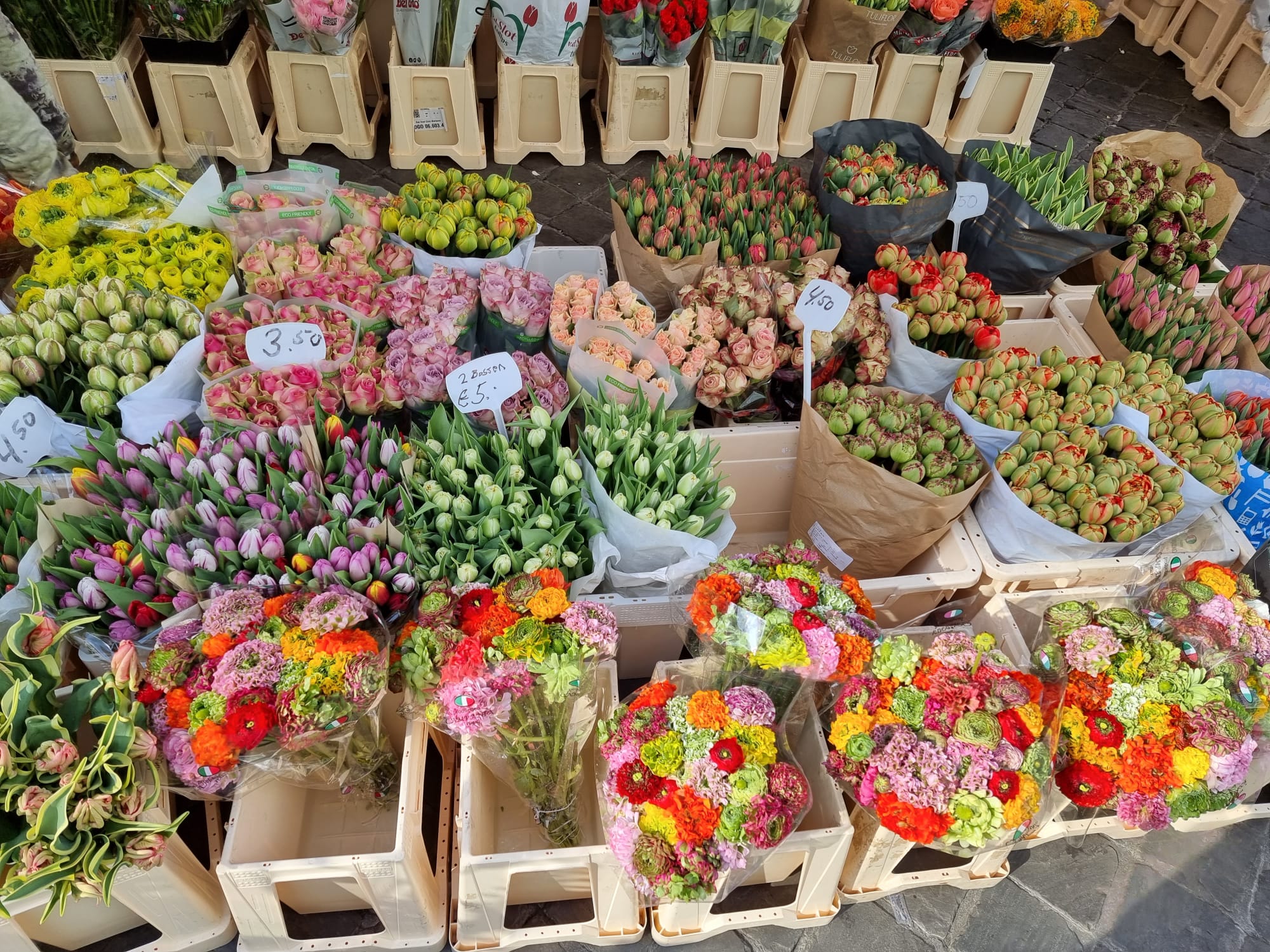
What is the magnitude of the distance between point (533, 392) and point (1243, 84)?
5.71m

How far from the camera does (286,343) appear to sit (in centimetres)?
223

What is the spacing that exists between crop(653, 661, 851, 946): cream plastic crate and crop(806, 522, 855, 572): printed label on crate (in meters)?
0.60

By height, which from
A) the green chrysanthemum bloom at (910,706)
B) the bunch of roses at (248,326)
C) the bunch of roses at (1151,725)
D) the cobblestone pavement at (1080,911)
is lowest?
the cobblestone pavement at (1080,911)

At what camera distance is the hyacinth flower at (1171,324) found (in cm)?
266

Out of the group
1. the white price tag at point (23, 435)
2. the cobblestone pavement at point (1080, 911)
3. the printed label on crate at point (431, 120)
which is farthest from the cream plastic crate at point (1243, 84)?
the white price tag at point (23, 435)

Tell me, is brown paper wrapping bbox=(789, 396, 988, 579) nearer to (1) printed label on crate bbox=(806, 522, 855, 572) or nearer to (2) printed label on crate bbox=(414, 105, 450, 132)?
(1) printed label on crate bbox=(806, 522, 855, 572)

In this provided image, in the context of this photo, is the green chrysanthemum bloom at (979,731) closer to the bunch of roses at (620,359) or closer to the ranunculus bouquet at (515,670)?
the ranunculus bouquet at (515,670)

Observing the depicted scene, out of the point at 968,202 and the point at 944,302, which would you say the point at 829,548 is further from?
the point at 968,202

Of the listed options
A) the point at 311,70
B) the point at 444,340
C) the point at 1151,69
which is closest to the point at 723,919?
the point at 444,340

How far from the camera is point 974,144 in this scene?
333cm

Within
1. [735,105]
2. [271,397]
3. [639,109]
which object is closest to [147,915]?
[271,397]

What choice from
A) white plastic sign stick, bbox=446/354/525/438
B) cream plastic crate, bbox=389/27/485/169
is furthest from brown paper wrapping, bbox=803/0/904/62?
white plastic sign stick, bbox=446/354/525/438

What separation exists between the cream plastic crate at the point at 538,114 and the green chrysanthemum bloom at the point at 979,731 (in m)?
3.62

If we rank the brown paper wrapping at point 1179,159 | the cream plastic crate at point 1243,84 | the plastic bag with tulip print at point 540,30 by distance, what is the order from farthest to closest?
the cream plastic crate at point 1243,84, the plastic bag with tulip print at point 540,30, the brown paper wrapping at point 1179,159
